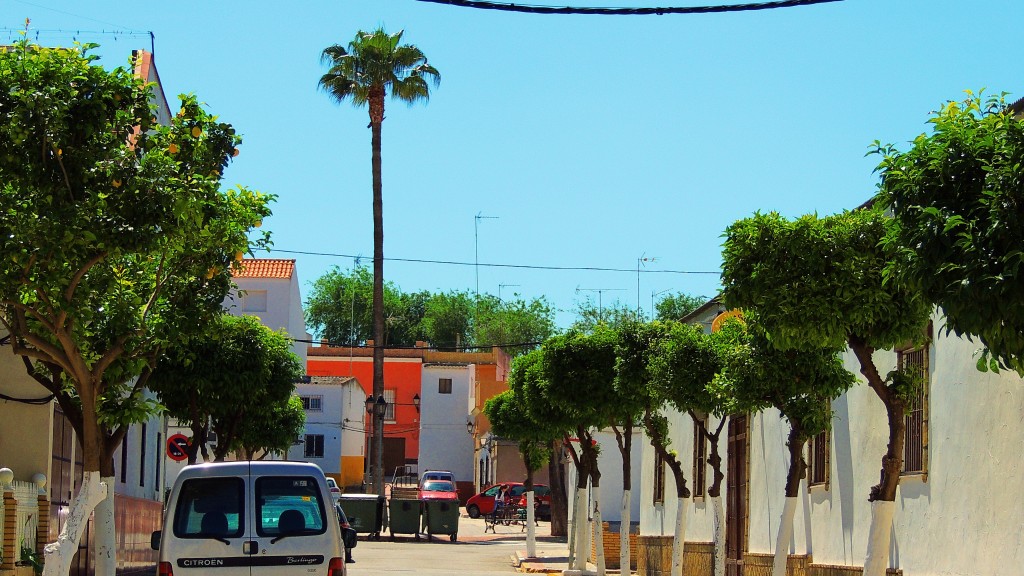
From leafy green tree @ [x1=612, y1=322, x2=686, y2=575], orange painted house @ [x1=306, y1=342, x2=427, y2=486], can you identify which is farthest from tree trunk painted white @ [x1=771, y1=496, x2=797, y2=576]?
orange painted house @ [x1=306, y1=342, x2=427, y2=486]

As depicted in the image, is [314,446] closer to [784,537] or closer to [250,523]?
[784,537]

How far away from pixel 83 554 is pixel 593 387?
9171mm

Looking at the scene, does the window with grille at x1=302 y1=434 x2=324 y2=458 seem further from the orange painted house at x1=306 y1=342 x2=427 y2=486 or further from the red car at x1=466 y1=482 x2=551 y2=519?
the red car at x1=466 y1=482 x2=551 y2=519

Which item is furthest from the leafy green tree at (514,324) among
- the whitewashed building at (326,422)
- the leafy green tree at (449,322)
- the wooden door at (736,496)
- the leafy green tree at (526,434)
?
the wooden door at (736,496)

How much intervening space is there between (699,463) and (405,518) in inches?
729

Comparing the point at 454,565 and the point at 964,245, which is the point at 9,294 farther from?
the point at 454,565

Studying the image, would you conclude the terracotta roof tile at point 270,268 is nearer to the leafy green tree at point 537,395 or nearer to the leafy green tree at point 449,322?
the leafy green tree at point 537,395

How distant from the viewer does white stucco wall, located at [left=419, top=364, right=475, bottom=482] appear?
7088 centimetres

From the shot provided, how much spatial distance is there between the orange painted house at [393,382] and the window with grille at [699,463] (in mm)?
47450

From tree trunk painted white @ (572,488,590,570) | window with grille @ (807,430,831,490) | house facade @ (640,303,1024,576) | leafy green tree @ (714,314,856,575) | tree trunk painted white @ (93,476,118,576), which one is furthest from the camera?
tree trunk painted white @ (572,488,590,570)

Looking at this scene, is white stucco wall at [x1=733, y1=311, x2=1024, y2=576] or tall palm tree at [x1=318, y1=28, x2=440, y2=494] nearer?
white stucco wall at [x1=733, y1=311, x2=1024, y2=576]

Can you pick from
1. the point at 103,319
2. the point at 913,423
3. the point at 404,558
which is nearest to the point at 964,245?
the point at 913,423

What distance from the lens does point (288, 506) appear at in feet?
40.7

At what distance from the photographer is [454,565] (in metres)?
30.3
